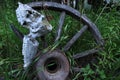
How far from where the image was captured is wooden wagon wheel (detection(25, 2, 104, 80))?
338 cm

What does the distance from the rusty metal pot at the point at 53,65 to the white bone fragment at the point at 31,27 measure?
0.12m

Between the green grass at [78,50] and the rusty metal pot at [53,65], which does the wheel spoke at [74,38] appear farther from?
the rusty metal pot at [53,65]

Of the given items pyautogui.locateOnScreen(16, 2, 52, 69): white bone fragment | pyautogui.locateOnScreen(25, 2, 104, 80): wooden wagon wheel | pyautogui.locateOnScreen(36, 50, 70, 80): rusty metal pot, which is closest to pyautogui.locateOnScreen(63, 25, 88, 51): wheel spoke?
pyautogui.locateOnScreen(25, 2, 104, 80): wooden wagon wheel

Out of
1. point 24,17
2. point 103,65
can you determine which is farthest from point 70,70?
point 24,17

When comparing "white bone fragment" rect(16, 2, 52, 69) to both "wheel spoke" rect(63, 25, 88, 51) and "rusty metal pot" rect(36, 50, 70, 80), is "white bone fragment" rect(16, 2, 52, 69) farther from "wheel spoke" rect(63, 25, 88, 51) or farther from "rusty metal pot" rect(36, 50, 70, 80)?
"wheel spoke" rect(63, 25, 88, 51)

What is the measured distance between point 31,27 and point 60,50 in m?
0.41

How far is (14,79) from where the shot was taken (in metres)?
3.32

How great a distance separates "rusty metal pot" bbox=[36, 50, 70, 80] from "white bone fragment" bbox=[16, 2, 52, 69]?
4.7 inches

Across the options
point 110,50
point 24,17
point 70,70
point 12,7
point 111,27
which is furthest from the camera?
point 12,7

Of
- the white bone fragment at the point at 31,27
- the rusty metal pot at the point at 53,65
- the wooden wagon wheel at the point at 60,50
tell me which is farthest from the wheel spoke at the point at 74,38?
the white bone fragment at the point at 31,27

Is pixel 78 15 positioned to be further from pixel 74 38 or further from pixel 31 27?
pixel 31 27

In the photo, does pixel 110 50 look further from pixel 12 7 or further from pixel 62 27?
pixel 12 7

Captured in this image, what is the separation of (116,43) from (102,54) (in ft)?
1.08

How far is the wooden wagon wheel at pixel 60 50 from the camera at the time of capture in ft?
11.1
